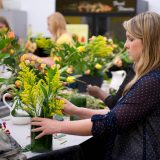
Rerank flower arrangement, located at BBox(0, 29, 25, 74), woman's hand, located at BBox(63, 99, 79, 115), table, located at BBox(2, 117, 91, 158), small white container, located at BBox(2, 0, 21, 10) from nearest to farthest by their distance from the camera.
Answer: table, located at BBox(2, 117, 91, 158)
woman's hand, located at BBox(63, 99, 79, 115)
flower arrangement, located at BBox(0, 29, 25, 74)
small white container, located at BBox(2, 0, 21, 10)

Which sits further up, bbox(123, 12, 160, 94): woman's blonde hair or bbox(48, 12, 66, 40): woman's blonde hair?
bbox(123, 12, 160, 94): woman's blonde hair

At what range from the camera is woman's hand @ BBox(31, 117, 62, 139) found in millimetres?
1325

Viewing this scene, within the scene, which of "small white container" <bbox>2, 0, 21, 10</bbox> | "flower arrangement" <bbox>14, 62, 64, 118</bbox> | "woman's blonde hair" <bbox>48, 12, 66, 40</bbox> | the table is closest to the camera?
"flower arrangement" <bbox>14, 62, 64, 118</bbox>

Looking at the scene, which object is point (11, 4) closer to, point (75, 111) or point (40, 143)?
point (75, 111)

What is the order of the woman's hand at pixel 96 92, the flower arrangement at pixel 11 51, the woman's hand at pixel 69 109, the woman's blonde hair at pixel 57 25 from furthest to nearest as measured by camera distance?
1. the woman's blonde hair at pixel 57 25
2. the woman's hand at pixel 96 92
3. the flower arrangement at pixel 11 51
4. the woman's hand at pixel 69 109

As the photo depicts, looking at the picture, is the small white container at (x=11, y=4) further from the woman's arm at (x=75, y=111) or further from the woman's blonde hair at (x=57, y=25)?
the woman's arm at (x=75, y=111)

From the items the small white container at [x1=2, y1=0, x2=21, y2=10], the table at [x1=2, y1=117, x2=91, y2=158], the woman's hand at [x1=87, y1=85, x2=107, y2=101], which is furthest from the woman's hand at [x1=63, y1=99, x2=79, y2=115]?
the small white container at [x1=2, y1=0, x2=21, y2=10]

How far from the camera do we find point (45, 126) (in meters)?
1.32

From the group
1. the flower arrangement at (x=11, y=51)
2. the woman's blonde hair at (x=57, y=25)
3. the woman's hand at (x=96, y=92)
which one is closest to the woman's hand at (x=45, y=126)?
the flower arrangement at (x=11, y=51)

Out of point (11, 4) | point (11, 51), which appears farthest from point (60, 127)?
point (11, 4)

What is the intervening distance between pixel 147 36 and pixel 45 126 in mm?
497

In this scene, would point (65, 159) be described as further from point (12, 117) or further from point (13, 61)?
point (13, 61)

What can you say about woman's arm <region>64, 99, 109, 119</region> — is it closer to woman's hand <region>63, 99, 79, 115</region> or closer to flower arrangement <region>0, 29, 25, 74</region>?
woman's hand <region>63, 99, 79, 115</region>

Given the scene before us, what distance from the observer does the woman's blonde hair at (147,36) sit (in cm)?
136
